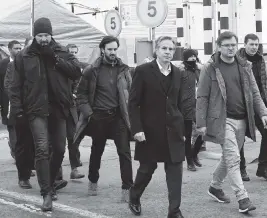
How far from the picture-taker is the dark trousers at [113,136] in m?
6.83

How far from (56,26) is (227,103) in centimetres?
1079

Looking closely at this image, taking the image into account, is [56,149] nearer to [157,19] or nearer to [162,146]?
[162,146]

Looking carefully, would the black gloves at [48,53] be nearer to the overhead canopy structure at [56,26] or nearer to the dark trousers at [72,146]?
the dark trousers at [72,146]

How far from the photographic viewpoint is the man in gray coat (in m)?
6.40

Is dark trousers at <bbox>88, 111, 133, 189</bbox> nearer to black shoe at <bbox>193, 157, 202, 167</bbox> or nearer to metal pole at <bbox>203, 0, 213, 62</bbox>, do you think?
black shoe at <bbox>193, 157, 202, 167</bbox>

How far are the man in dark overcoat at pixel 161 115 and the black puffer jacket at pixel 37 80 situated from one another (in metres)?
1.11

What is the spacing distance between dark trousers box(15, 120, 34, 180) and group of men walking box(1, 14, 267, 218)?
0.04 m

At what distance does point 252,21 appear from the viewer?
18109 millimetres

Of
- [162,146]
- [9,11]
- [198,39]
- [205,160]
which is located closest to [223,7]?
[205,160]

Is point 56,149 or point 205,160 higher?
point 56,149

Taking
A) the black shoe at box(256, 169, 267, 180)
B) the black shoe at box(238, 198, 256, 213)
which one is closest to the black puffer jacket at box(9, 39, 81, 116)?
the black shoe at box(238, 198, 256, 213)

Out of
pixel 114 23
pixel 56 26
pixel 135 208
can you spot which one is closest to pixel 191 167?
pixel 135 208

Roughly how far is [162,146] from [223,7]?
7.75 m

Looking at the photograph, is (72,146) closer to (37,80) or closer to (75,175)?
(75,175)
